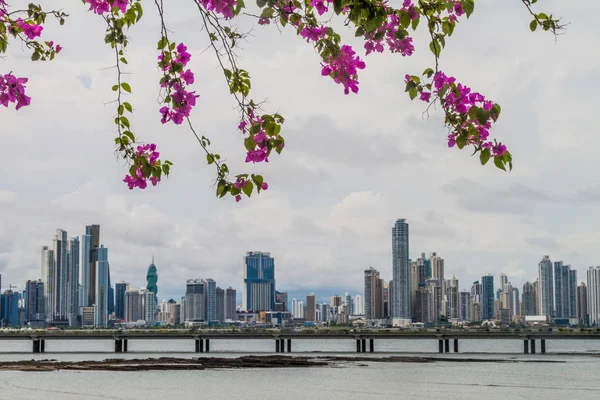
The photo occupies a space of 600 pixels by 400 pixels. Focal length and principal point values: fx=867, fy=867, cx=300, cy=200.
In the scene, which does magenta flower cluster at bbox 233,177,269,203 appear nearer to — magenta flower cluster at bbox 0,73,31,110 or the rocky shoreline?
magenta flower cluster at bbox 0,73,31,110

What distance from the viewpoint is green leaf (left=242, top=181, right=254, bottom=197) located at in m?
7.78

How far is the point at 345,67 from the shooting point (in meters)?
8.21

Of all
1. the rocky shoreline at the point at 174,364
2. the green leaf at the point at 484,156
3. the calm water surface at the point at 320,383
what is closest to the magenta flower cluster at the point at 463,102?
the green leaf at the point at 484,156

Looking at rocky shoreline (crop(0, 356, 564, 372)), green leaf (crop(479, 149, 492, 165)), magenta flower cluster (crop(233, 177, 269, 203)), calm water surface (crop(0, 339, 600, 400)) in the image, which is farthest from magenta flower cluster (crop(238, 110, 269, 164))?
rocky shoreline (crop(0, 356, 564, 372))

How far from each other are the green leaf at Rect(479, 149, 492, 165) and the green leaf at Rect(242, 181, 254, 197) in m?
2.05

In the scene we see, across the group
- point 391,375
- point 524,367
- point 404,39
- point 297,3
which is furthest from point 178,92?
point 524,367

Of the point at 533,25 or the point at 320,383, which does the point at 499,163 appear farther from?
the point at 320,383

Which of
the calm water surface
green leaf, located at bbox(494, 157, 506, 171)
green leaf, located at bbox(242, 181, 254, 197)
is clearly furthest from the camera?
the calm water surface

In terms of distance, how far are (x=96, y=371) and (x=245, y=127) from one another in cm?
6995

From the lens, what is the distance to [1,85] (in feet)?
26.5

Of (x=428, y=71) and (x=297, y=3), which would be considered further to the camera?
(x=297, y=3)

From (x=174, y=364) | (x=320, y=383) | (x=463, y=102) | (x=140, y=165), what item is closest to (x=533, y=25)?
(x=463, y=102)

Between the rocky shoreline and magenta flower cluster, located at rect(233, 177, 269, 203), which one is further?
the rocky shoreline

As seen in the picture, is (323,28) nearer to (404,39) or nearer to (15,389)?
(404,39)
